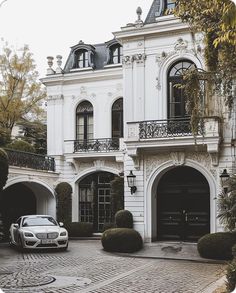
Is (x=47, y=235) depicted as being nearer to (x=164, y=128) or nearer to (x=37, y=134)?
(x=164, y=128)

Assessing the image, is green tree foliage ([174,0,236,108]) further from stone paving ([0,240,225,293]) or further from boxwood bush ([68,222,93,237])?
boxwood bush ([68,222,93,237])

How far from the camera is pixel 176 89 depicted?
15227 mm

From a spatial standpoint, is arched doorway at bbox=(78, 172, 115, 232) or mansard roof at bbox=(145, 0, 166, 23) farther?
arched doorway at bbox=(78, 172, 115, 232)

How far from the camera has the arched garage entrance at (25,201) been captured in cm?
1894

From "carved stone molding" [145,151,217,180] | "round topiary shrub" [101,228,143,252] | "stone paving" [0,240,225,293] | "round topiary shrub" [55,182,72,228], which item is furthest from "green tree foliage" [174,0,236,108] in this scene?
"round topiary shrub" [55,182,72,228]

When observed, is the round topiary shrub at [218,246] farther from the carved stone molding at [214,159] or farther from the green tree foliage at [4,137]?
the green tree foliage at [4,137]

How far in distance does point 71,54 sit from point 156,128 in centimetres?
834

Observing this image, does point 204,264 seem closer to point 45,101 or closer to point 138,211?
point 138,211

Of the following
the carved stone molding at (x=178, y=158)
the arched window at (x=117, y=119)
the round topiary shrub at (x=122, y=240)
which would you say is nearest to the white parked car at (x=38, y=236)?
the round topiary shrub at (x=122, y=240)

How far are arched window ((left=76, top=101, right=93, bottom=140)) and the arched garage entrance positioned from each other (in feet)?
9.04

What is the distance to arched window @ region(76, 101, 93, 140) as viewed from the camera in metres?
19.9

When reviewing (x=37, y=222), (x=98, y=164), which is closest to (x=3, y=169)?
(x=37, y=222)

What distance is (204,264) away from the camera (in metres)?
11.8

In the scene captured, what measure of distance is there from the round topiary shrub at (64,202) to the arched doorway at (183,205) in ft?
18.0
